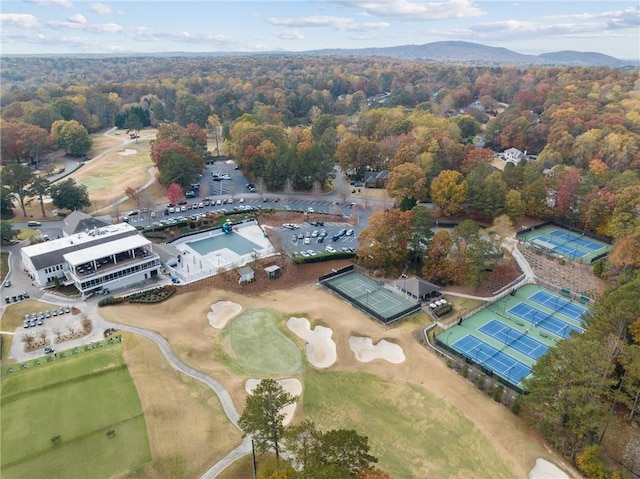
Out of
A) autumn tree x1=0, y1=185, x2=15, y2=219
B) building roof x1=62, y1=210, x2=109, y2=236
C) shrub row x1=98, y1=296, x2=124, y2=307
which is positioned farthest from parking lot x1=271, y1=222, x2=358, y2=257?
autumn tree x1=0, y1=185, x2=15, y2=219

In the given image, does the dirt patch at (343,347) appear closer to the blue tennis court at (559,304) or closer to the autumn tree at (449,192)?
the blue tennis court at (559,304)

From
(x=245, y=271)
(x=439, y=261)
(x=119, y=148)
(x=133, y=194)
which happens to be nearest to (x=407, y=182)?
(x=439, y=261)

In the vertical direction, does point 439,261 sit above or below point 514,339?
above

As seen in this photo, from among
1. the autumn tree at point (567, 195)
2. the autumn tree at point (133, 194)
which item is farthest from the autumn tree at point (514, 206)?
the autumn tree at point (133, 194)

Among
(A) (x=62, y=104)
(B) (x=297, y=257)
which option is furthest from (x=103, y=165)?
(B) (x=297, y=257)

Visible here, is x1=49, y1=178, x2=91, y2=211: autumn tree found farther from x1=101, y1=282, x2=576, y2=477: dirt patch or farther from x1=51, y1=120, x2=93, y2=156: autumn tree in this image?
x1=51, y1=120, x2=93, y2=156: autumn tree

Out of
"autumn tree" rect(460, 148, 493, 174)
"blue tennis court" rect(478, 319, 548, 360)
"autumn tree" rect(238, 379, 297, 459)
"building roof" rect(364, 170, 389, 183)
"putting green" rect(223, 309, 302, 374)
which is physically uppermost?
"autumn tree" rect(460, 148, 493, 174)

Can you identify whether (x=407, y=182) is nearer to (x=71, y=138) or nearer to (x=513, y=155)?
(x=513, y=155)
